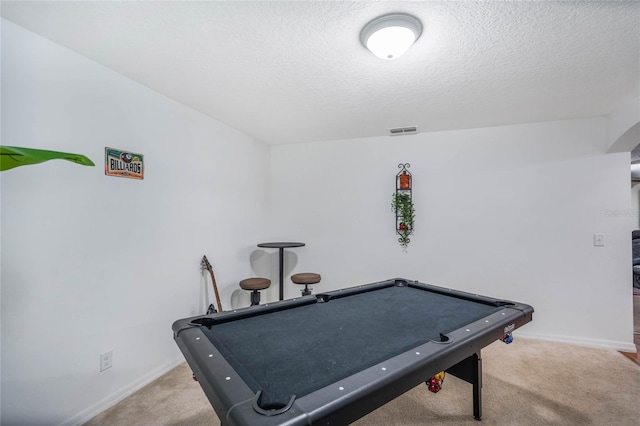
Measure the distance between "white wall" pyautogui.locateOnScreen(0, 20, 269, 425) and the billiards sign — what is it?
44 millimetres

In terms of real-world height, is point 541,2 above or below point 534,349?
above

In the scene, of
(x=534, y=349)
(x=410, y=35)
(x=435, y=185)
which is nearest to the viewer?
(x=410, y=35)

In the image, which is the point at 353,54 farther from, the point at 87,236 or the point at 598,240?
the point at 598,240

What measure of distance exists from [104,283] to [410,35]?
240 cm

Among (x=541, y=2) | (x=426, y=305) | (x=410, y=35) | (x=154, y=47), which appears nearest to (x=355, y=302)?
(x=426, y=305)

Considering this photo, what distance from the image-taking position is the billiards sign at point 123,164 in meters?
2.00

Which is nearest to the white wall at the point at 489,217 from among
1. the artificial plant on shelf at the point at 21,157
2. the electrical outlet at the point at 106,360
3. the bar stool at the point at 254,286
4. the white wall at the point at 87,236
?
the bar stool at the point at 254,286

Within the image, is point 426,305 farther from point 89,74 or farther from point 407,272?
point 89,74

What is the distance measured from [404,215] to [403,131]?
0.98m

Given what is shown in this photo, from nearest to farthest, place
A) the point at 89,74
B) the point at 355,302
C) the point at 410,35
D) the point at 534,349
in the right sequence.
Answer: the point at 410,35 → the point at 89,74 → the point at 355,302 → the point at 534,349

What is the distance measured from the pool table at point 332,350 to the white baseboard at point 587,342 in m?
1.67

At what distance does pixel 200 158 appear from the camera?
2.83 m

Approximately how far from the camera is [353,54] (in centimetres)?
180

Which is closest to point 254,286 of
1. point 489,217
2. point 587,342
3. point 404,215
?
point 404,215
